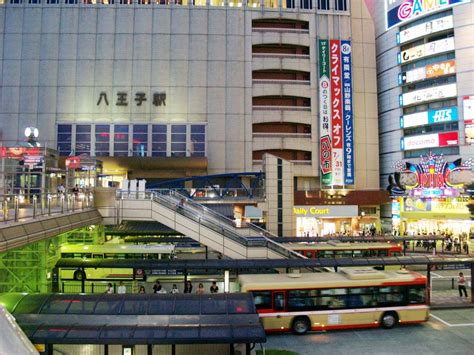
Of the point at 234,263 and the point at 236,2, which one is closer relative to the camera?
the point at 234,263

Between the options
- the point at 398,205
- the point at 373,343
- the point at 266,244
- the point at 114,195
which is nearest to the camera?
the point at 373,343

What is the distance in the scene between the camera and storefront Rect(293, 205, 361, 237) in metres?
44.5

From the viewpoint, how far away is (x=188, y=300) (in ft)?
42.9

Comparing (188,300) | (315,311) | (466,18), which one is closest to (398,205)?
(466,18)

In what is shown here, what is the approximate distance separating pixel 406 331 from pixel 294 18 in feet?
143

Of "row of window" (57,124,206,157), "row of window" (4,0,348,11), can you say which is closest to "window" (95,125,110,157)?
"row of window" (57,124,206,157)

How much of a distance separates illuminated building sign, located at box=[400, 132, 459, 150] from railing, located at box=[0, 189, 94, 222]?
129 ft

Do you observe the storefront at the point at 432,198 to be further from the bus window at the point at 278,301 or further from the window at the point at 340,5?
the bus window at the point at 278,301

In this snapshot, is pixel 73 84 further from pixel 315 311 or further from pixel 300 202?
pixel 315 311

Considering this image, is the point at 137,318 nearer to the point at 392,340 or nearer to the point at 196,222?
the point at 392,340

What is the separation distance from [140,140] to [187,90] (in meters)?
8.56

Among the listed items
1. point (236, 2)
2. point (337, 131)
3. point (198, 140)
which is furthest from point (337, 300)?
point (236, 2)

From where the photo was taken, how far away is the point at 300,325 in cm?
1669

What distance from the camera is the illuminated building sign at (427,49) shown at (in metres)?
44.9
